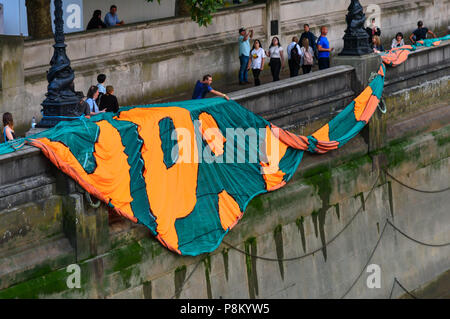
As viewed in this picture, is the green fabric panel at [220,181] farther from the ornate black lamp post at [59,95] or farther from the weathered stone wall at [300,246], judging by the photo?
the ornate black lamp post at [59,95]

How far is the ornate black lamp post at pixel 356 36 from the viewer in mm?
24109

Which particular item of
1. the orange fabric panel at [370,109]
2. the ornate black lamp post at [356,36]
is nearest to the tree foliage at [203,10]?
the ornate black lamp post at [356,36]

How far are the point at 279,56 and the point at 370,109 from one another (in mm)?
4954

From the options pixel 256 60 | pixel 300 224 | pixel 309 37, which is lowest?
pixel 300 224

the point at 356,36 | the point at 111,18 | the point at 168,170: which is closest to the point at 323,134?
the point at 356,36

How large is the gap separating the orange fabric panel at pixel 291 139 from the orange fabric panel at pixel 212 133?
1519mm

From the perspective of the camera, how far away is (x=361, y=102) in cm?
2348

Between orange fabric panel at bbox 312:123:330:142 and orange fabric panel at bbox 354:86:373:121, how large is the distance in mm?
922

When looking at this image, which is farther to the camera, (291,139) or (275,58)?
(275,58)

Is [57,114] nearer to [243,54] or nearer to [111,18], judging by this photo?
[243,54]

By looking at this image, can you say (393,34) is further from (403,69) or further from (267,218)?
(267,218)

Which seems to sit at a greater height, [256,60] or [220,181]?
[256,60]

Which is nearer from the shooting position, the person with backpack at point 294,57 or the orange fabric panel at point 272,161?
the orange fabric panel at point 272,161
